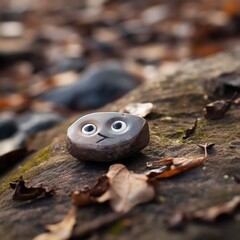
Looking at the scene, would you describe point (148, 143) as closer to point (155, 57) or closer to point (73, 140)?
point (73, 140)

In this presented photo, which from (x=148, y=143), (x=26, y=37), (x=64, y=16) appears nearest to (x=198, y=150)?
(x=148, y=143)

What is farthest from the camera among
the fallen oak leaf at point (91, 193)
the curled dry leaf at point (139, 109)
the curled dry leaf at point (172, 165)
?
the curled dry leaf at point (139, 109)

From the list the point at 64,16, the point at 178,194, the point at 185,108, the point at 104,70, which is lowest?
the point at 64,16

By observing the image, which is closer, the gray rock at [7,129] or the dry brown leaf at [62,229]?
the dry brown leaf at [62,229]

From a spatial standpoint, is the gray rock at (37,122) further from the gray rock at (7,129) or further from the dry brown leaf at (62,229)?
the dry brown leaf at (62,229)

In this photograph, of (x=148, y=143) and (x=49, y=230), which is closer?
(x=49, y=230)

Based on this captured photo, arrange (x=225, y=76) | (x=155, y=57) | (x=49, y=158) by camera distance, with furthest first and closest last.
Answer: (x=155, y=57) < (x=225, y=76) < (x=49, y=158)

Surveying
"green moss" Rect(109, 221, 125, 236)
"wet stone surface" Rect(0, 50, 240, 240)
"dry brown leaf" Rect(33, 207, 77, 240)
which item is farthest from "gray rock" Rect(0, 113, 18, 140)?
"green moss" Rect(109, 221, 125, 236)

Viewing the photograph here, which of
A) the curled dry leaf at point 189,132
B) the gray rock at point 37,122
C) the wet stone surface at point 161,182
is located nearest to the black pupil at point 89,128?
the wet stone surface at point 161,182

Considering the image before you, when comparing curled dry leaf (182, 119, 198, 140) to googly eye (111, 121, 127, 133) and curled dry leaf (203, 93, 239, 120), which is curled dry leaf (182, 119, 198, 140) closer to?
curled dry leaf (203, 93, 239, 120)
